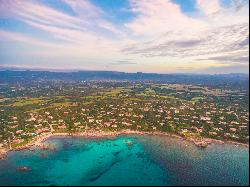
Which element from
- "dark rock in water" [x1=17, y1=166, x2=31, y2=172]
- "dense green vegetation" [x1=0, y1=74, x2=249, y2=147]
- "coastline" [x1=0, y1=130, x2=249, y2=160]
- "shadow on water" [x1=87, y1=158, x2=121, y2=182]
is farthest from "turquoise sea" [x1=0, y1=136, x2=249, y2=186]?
"dense green vegetation" [x1=0, y1=74, x2=249, y2=147]

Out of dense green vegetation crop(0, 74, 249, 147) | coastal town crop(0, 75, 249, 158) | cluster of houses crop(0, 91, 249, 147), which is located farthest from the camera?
cluster of houses crop(0, 91, 249, 147)

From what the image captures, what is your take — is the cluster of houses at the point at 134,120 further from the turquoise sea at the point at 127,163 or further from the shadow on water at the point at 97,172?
the shadow on water at the point at 97,172

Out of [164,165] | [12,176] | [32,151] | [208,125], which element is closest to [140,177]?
[164,165]

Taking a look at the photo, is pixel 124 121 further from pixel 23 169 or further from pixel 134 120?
→ pixel 23 169

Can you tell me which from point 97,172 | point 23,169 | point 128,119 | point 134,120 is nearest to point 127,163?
point 97,172

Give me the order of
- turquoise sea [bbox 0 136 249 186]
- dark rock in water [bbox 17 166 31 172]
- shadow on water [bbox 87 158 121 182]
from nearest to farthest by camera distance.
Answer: turquoise sea [bbox 0 136 249 186], shadow on water [bbox 87 158 121 182], dark rock in water [bbox 17 166 31 172]

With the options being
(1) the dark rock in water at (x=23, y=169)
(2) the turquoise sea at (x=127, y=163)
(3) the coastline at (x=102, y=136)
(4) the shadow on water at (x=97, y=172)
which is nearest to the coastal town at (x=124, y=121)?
(3) the coastline at (x=102, y=136)

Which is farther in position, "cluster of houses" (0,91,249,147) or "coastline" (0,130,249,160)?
"cluster of houses" (0,91,249,147)

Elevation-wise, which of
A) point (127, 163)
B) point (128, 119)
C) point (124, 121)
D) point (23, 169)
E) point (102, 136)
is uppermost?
point (128, 119)

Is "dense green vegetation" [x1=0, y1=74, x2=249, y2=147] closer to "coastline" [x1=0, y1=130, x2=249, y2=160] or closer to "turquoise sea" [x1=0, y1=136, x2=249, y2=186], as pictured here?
"coastline" [x1=0, y1=130, x2=249, y2=160]
